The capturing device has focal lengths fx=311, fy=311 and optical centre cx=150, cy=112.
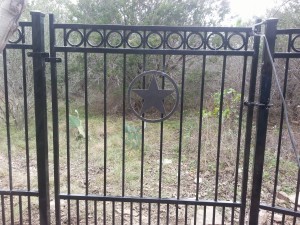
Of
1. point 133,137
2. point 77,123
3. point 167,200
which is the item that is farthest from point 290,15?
point 167,200

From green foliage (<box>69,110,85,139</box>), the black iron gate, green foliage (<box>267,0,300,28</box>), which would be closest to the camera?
the black iron gate

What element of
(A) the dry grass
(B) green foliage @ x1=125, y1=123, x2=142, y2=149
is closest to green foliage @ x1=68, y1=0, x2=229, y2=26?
(A) the dry grass

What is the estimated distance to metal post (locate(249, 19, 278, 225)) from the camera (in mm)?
2428

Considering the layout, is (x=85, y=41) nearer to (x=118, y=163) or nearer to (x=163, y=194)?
(x=163, y=194)

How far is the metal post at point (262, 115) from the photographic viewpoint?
2.43 m

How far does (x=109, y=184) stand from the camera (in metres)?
4.76

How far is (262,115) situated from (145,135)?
15.1 ft

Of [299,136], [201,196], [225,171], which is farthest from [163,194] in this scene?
[299,136]

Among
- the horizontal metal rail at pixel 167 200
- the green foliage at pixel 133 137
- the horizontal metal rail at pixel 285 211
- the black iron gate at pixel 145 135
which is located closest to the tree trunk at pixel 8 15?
the black iron gate at pixel 145 135

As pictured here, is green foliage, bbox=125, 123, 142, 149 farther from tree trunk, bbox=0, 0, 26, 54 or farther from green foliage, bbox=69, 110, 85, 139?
tree trunk, bbox=0, 0, 26, 54

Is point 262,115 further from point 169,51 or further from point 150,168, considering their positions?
point 150,168

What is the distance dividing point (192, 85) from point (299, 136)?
3463 mm

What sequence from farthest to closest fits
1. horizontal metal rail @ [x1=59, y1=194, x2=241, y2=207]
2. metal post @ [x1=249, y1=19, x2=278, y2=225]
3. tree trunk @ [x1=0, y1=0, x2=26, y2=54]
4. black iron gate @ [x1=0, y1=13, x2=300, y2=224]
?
horizontal metal rail @ [x1=59, y1=194, x2=241, y2=207], black iron gate @ [x1=0, y1=13, x2=300, y2=224], metal post @ [x1=249, y1=19, x2=278, y2=225], tree trunk @ [x1=0, y1=0, x2=26, y2=54]

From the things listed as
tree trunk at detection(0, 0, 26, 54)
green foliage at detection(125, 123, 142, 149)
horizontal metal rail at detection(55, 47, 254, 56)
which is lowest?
green foliage at detection(125, 123, 142, 149)
